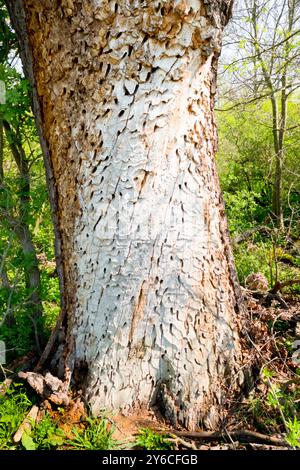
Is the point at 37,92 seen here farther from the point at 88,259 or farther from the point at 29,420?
the point at 29,420

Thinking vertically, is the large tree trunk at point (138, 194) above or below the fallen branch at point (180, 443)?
above

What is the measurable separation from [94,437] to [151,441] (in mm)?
327

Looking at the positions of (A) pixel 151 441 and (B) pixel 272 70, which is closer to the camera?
(A) pixel 151 441

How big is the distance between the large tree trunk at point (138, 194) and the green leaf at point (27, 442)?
382mm

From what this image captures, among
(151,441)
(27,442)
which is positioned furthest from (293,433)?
(27,442)

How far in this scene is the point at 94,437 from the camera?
1.96 metres

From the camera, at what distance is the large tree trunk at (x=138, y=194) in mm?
1766

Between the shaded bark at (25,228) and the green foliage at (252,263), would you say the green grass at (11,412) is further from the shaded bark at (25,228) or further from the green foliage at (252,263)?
the green foliage at (252,263)

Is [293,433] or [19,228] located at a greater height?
[19,228]

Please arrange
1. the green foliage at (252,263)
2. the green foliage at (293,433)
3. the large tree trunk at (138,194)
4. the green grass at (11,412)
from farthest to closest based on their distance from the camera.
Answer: the green foliage at (252,263) < the green grass at (11,412) < the green foliage at (293,433) < the large tree trunk at (138,194)

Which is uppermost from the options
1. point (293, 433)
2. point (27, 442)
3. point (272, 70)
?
point (272, 70)

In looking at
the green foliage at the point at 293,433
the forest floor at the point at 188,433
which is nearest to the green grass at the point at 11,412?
the forest floor at the point at 188,433

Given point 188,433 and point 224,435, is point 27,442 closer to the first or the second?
point 188,433
